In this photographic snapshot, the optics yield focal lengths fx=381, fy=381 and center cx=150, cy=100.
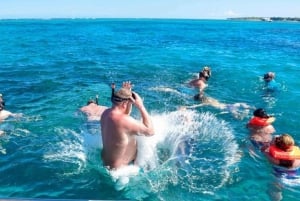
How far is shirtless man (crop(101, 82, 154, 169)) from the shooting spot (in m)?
7.05

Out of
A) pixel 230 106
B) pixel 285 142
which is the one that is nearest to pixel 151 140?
pixel 285 142

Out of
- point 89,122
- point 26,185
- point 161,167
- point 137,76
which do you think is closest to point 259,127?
point 161,167

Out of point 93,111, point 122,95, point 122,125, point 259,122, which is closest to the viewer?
point 122,95

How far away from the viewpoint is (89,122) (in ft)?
38.5

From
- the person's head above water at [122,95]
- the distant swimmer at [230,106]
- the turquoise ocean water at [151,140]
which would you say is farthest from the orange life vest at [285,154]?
the distant swimmer at [230,106]

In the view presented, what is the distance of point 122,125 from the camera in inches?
281

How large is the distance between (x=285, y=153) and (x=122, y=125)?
3911 millimetres

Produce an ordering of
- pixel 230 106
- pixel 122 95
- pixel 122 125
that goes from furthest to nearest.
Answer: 1. pixel 230 106
2. pixel 122 125
3. pixel 122 95

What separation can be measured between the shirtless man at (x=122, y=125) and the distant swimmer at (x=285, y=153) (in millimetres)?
3238

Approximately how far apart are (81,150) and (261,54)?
2592cm

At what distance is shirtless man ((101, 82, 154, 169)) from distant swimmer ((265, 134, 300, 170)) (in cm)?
324

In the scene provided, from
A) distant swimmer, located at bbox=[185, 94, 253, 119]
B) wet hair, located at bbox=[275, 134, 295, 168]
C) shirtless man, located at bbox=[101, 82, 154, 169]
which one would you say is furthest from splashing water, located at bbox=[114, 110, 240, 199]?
distant swimmer, located at bbox=[185, 94, 253, 119]

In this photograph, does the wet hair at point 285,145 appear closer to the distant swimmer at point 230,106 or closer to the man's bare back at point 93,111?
the distant swimmer at point 230,106

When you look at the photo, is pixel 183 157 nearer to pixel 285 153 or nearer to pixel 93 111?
pixel 285 153
